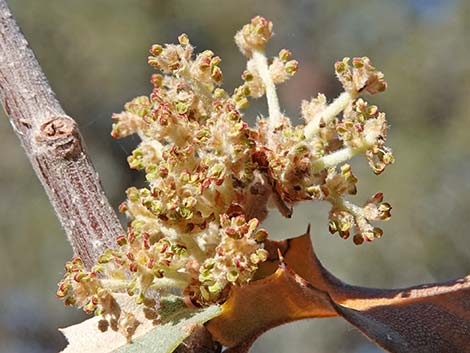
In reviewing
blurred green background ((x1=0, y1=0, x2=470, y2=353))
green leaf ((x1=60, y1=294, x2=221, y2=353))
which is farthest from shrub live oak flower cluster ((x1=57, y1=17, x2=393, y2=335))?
blurred green background ((x1=0, y1=0, x2=470, y2=353))

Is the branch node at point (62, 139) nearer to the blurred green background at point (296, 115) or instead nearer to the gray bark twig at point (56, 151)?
the gray bark twig at point (56, 151)

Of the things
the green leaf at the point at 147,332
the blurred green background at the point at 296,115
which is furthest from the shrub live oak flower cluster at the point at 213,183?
the blurred green background at the point at 296,115

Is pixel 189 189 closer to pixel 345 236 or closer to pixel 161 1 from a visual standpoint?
pixel 345 236

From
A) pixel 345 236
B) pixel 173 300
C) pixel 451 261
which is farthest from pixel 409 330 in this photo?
pixel 451 261

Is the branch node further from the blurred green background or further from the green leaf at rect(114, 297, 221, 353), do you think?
the blurred green background

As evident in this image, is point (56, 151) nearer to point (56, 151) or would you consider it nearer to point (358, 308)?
point (56, 151)
